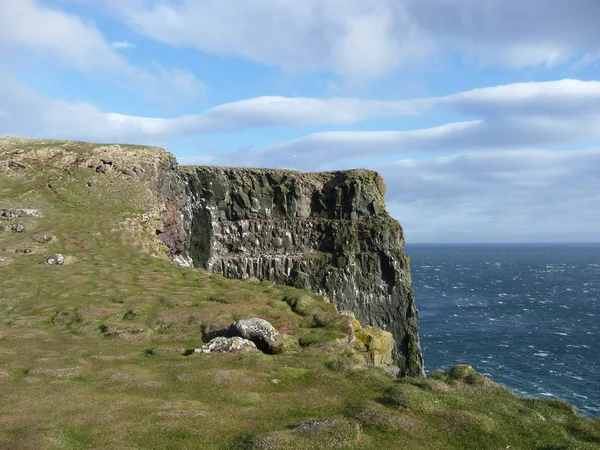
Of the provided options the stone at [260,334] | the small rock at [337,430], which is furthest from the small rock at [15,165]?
the small rock at [337,430]

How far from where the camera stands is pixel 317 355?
30719 mm

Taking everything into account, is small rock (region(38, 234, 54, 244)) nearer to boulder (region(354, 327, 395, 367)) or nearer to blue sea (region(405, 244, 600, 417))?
boulder (region(354, 327, 395, 367))

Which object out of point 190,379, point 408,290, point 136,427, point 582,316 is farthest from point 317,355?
point 582,316

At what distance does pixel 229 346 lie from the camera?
99.9 ft

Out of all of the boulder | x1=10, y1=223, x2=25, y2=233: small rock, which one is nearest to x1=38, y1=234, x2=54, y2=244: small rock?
x1=10, y1=223, x2=25, y2=233: small rock

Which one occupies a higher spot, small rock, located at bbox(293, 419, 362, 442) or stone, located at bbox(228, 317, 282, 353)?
stone, located at bbox(228, 317, 282, 353)

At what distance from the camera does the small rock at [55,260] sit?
52125 millimetres

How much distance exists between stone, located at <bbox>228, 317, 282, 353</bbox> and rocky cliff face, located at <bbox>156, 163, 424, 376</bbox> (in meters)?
A: 56.0

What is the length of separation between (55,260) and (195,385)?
3670 cm

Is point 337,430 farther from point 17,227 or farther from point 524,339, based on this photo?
point 524,339

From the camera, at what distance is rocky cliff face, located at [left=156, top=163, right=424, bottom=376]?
3580 inches

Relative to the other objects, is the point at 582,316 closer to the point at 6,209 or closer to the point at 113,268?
the point at 113,268

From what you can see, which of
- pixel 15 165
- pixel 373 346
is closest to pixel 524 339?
pixel 373 346

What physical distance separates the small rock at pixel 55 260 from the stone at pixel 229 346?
31.0m
